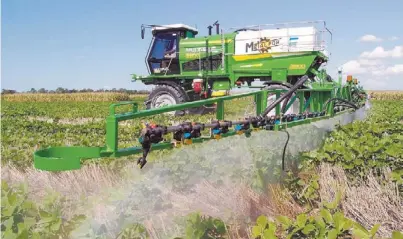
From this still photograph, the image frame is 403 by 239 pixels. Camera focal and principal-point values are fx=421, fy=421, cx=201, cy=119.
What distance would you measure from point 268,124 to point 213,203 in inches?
45.3

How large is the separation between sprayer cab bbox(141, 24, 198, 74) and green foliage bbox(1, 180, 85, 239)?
920 cm

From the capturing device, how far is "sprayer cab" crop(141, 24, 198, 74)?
11.3m

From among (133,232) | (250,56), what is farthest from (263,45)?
(133,232)

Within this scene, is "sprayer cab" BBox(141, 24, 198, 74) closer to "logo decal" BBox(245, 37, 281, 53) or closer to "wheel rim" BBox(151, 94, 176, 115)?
"wheel rim" BBox(151, 94, 176, 115)

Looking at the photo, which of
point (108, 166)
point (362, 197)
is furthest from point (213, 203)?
point (362, 197)

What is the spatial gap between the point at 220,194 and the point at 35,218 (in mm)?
1114

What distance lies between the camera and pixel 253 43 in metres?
10.1

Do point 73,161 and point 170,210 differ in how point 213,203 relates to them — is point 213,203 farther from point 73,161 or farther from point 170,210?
point 73,161

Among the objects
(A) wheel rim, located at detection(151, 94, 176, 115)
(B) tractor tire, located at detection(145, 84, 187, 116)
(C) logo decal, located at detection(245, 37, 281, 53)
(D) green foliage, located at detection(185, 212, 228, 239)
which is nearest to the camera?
(D) green foliage, located at detection(185, 212, 228, 239)

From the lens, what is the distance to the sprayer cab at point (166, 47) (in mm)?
11281

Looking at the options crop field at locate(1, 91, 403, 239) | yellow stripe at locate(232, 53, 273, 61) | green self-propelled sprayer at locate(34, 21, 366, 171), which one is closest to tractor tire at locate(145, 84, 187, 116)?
green self-propelled sprayer at locate(34, 21, 366, 171)

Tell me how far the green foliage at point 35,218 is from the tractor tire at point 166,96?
8592 mm

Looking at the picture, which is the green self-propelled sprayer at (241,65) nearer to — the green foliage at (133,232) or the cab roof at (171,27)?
the cab roof at (171,27)

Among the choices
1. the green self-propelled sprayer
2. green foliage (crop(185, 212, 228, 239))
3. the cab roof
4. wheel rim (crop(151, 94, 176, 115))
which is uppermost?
the cab roof
